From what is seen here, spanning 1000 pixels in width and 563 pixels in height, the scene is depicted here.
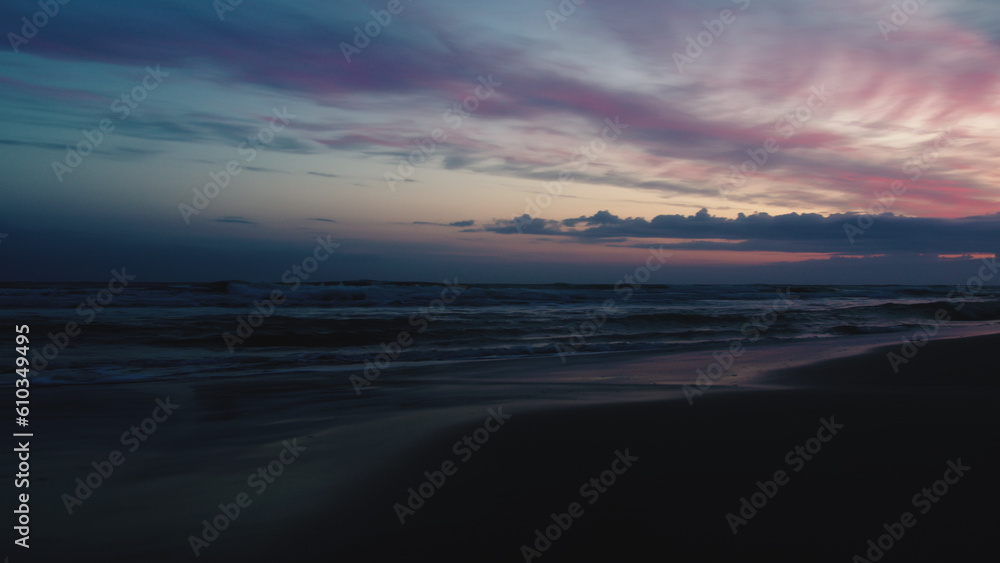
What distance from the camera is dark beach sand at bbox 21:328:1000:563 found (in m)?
2.42

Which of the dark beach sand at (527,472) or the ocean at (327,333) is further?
the ocean at (327,333)

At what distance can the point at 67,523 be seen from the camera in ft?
8.75

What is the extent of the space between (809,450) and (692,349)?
704cm

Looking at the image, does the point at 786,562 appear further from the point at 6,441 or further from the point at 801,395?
the point at 6,441


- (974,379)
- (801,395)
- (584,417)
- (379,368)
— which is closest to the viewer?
(584,417)

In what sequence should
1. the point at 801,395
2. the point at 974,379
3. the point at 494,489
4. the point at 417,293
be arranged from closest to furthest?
the point at 494,489
the point at 801,395
the point at 974,379
the point at 417,293

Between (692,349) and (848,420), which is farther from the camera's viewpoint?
(692,349)

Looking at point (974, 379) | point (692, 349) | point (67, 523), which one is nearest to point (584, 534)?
point (67, 523)

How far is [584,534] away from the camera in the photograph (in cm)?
251

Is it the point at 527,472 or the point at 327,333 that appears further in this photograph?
the point at 327,333

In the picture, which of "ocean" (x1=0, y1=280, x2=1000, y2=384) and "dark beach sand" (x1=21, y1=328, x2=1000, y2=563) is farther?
"ocean" (x1=0, y1=280, x2=1000, y2=384)

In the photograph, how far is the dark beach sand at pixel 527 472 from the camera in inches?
95.2

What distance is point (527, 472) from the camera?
328 cm

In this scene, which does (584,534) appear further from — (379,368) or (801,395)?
(379,368)
